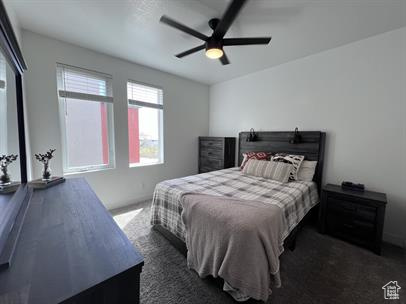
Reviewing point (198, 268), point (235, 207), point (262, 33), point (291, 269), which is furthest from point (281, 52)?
point (198, 268)

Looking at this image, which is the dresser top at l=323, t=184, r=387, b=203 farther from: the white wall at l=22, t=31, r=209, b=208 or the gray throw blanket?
the white wall at l=22, t=31, r=209, b=208

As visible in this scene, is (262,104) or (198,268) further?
(262,104)

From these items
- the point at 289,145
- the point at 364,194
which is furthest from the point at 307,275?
the point at 289,145

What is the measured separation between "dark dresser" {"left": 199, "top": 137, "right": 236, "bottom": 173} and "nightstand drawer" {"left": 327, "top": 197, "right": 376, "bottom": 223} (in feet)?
6.42

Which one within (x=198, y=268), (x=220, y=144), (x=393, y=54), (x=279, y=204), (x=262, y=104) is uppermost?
(x=393, y=54)

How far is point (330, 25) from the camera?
2016mm

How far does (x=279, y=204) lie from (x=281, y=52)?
2.32m

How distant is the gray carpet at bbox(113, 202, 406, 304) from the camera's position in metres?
1.44

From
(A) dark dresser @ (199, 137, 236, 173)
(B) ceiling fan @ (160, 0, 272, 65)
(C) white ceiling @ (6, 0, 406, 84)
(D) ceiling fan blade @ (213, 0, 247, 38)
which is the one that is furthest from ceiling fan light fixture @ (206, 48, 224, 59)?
(A) dark dresser @ (199, 137, 236, 173)

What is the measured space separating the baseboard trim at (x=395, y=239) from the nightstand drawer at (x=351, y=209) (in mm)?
547

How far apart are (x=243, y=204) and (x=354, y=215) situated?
1.57 m

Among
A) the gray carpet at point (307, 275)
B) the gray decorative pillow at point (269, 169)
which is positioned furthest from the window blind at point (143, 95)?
the gray carpet at point (307, 275)

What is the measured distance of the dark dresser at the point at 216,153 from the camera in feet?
12.3

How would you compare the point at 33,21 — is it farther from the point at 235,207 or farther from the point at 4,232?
the point at 235,207
